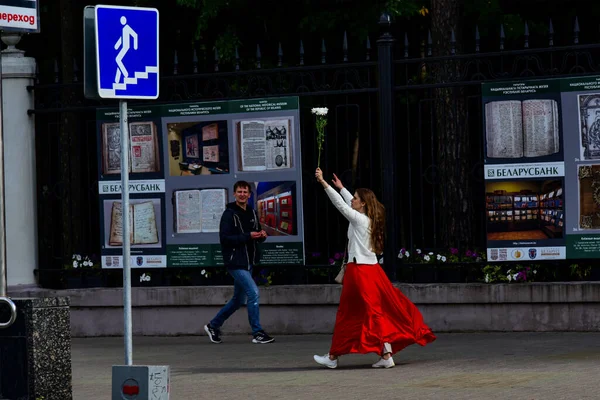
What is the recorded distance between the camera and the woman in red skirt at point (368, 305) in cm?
1163

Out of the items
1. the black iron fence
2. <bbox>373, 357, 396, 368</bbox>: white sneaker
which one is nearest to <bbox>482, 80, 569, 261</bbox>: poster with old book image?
the black iron fence

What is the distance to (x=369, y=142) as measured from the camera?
14.7m

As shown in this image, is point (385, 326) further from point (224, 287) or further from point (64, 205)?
point (64, 205)

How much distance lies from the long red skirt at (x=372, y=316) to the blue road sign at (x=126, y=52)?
3329mm

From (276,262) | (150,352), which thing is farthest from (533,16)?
(150,352)

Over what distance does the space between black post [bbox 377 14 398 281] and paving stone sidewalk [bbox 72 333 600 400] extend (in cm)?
107

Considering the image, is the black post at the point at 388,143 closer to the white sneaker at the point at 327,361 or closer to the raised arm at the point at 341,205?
the raised arm at the point at 341,205

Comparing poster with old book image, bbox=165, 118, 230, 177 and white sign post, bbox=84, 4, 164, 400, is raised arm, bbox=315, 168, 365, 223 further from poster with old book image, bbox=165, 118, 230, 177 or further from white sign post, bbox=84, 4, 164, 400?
poster with old book image, bbox=165, 118, 230, 177

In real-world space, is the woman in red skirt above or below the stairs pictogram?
below

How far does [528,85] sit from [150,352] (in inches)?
181

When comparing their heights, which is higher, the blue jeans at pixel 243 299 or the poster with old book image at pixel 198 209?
the poster with old book image at pixel 198 209

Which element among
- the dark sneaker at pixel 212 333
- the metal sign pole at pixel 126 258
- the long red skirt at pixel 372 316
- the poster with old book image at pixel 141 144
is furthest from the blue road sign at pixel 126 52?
the poster with old book image at pixel 141 144

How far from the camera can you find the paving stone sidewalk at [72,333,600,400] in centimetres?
998

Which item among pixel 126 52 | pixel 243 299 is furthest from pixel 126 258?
pixel 243 299
